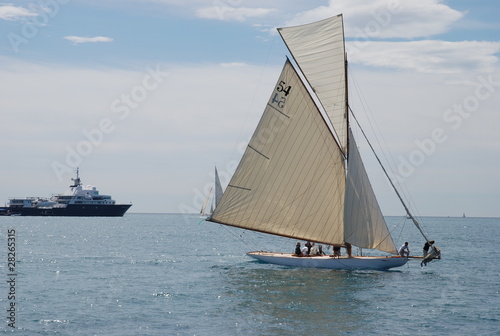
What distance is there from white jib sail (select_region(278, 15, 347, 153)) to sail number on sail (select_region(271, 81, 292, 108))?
165 cm

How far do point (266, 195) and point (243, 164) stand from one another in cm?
280

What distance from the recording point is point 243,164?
46.9 metres

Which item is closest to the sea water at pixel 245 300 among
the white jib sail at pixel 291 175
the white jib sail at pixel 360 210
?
the white jib sail at pixel 360 210

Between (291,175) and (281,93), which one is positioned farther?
(281,93)

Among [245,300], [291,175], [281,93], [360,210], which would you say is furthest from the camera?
[281,93]

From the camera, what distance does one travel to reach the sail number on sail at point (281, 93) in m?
46.1

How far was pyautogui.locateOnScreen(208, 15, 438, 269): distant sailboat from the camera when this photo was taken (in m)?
45.4

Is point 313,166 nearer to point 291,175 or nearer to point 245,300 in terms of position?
point 291,175

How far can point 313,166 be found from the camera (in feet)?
150

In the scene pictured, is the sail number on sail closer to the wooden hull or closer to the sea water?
the wooden hull

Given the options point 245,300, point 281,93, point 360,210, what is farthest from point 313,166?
point 245,300

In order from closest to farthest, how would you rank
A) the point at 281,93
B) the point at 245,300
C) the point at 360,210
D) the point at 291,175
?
the point at 245,300, the point at 360,210, the point at 291,175, the point at 281,93

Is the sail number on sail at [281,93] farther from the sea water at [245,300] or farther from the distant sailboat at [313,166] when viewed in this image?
the sea water at [245,300]

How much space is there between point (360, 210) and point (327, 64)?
10.6 metres
